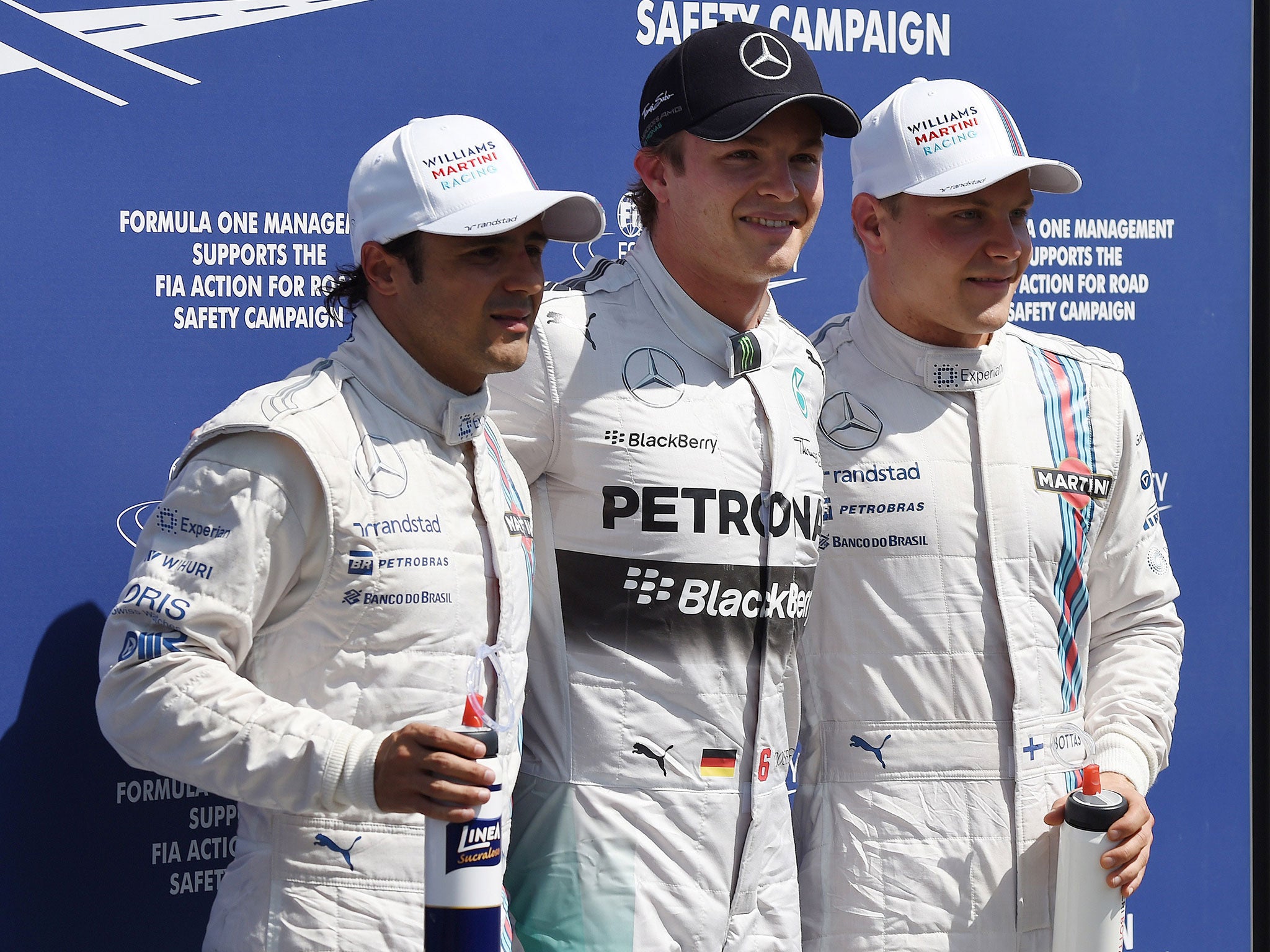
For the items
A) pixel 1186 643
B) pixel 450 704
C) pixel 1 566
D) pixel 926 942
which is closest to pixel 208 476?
pixel 450 704

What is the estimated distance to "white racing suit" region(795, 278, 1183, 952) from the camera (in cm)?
205

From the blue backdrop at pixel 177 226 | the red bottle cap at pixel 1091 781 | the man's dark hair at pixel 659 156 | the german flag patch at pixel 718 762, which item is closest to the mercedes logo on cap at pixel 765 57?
the man's dark hair at pixel 659 156

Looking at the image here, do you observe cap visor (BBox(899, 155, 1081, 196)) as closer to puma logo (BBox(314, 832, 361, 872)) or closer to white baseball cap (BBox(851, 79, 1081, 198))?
white baseball cap (BBox(851, 79, 1081, 198))

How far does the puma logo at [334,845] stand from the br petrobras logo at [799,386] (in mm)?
858

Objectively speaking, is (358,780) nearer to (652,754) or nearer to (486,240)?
(652,754)

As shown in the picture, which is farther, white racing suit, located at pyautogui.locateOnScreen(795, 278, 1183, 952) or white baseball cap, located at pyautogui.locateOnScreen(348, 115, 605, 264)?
white racing suit, located at pyautogui.locateOnScreen(795, 278, 1183, 952)

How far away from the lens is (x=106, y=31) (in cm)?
212

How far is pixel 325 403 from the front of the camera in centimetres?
165

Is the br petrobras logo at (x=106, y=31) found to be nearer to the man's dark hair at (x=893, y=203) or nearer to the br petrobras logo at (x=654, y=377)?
the br petrobras logo at (x=654, y=377)

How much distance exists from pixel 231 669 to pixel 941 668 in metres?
1.00

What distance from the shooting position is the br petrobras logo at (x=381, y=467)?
64.3 inches

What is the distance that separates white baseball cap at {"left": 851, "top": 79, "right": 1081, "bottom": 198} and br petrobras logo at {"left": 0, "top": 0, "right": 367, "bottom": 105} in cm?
92

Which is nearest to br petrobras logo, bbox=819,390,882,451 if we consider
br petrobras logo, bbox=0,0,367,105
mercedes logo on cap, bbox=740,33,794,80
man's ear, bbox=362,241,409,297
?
mercedes logo on cap, bbox=740,33,794,80

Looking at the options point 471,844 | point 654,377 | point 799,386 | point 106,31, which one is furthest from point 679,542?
point 106,31
